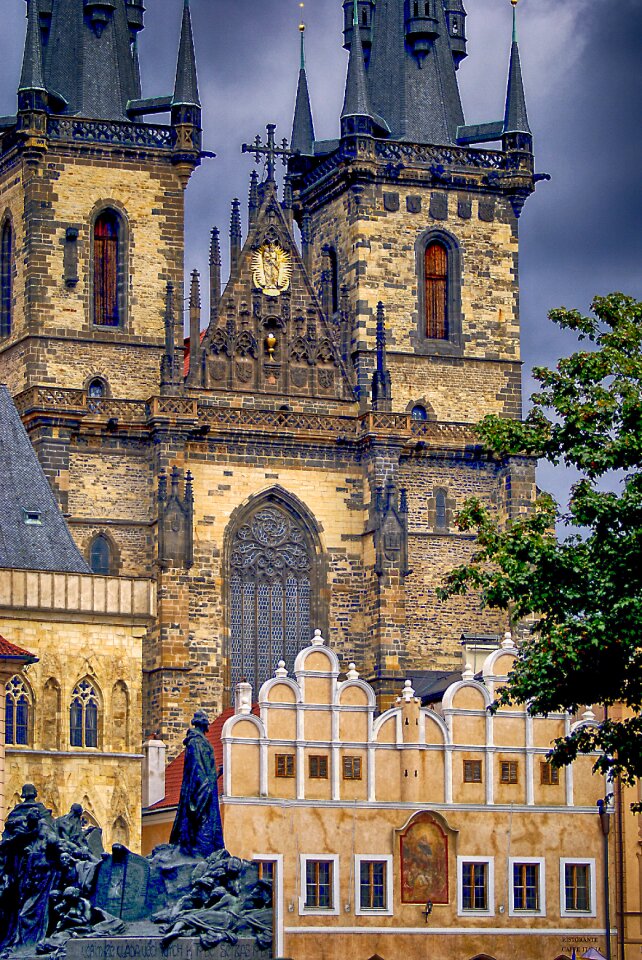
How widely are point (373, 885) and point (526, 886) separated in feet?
13.7

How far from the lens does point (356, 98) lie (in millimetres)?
88562

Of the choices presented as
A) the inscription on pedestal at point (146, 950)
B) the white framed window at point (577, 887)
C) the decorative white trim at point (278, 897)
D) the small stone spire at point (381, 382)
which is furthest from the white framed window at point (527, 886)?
the inscription on pedestal at point (146, 950)

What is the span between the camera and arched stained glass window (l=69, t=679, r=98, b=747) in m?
68.8

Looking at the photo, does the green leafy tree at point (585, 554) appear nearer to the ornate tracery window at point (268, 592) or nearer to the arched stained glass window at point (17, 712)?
the arched stained glass window at point (17, 712)

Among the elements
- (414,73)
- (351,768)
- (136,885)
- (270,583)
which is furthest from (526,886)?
(414,73)

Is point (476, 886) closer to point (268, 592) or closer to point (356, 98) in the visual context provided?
point (268, 592)

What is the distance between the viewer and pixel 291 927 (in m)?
66.6

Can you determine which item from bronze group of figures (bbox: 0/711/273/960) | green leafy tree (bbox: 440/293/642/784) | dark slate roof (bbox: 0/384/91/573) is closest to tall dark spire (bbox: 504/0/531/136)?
dark slate roof (bbox: 0/384/91/573)

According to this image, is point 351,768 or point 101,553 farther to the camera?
point 101,553

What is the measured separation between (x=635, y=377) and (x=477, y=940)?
21060 mm

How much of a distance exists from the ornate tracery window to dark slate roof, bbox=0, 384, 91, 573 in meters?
10.8

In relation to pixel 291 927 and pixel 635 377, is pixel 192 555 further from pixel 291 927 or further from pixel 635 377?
pixel 635 377

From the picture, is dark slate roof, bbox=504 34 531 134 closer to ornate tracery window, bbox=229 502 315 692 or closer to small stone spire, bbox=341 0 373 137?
small stone spire, bbox=341 0 373 137

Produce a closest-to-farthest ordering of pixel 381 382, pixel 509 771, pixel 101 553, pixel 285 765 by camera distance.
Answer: pixel 285 765, pixel 509 771, pixel 101 553, pixel 381 382
